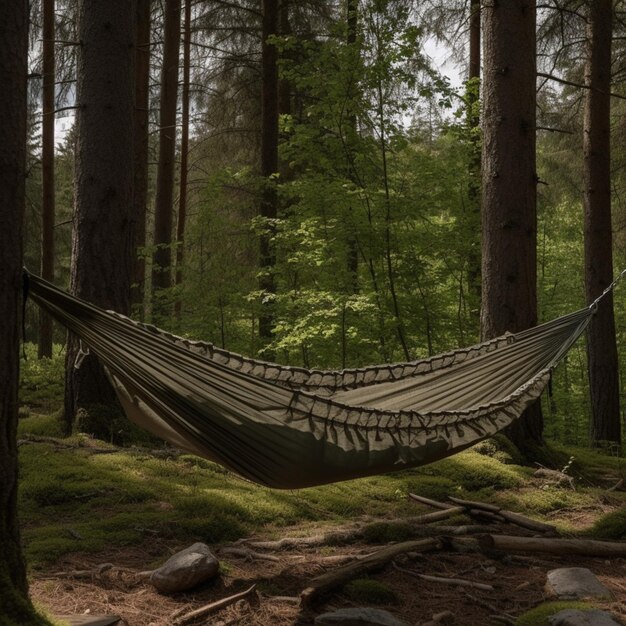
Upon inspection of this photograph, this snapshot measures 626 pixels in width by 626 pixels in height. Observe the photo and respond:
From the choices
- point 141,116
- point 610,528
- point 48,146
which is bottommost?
point 610,528

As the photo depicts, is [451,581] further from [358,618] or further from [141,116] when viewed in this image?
[141,116]

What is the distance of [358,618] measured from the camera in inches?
74.5

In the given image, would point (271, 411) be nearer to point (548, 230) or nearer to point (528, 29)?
point (528, 29)

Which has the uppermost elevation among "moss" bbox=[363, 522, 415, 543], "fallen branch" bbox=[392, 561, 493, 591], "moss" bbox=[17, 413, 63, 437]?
"moss" bbox=[17, 413, 63, 437]

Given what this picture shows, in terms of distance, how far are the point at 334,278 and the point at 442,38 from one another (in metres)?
3.07

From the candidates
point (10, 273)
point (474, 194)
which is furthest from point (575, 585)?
point (474, 194)

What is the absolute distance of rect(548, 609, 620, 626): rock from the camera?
192 centimetres

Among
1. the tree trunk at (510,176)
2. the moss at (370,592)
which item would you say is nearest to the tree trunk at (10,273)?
the moss at (370,592)

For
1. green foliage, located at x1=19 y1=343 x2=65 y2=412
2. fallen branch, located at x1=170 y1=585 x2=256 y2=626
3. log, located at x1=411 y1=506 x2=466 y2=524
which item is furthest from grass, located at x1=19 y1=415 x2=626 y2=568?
green foliage, located at x1=19 y1=343 x2=65 y2=412

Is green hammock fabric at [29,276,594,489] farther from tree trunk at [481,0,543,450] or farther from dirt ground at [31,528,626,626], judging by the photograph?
tree trunk at [481,0,543,450]

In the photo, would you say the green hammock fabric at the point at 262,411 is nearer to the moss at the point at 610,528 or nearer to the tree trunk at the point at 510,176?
the moss at the point at 610,528

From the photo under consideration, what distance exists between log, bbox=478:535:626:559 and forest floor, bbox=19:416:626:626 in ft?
0.12

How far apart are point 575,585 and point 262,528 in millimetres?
1177

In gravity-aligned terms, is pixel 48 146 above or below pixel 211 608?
above
